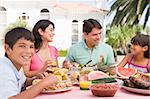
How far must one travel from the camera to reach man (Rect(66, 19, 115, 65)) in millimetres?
3205

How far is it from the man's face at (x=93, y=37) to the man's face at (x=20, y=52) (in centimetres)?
113

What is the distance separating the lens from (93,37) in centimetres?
319

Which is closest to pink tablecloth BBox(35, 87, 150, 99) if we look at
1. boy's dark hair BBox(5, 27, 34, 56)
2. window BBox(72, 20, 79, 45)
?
boy's dark hair BBox(5, 27, 34, 56)

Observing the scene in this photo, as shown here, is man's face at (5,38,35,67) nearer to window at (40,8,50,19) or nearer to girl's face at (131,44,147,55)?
girl's face at (131,44,147,55)

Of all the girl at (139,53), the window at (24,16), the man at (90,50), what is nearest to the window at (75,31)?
the window at (24,16)

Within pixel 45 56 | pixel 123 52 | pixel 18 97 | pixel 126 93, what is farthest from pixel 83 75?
pixel 123 52

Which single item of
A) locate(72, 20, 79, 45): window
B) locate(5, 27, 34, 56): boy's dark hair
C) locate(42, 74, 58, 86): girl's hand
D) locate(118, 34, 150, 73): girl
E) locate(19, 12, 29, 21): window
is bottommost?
locate(42, 74, 58, 86): girl's hand

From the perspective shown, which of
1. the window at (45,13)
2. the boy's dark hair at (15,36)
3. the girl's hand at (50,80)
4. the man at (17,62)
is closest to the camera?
the man at (17,62)

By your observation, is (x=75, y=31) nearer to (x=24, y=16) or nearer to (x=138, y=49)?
(x=24, y=16)

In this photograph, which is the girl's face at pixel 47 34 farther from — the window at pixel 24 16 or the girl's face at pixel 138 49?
the window at pixel 24 16

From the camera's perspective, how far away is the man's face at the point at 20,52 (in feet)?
6.95

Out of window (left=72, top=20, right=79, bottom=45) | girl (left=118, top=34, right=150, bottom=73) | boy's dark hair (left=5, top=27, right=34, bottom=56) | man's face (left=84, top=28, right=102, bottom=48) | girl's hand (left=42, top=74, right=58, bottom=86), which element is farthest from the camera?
window (left=72, top=20, right=79, bottom=45)

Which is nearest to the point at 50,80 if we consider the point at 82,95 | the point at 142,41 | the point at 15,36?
the point at 82,95

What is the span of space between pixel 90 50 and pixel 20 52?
1.39m
